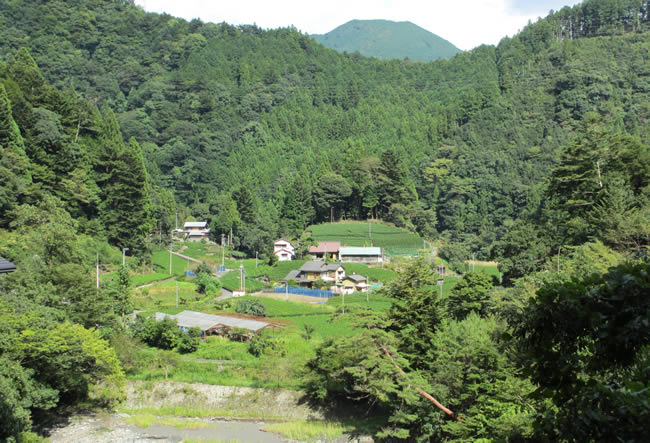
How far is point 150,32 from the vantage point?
4614 inches

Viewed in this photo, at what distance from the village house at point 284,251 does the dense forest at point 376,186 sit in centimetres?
228

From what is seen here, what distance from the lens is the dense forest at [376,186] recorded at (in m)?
14.3

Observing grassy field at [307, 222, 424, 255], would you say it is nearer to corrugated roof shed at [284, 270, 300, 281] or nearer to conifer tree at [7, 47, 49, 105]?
corrugated roof shed at [284, 270, 300, 281]

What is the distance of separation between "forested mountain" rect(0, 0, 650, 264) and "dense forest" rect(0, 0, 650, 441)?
14.4 inches

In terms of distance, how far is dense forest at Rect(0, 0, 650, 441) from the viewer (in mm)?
14281

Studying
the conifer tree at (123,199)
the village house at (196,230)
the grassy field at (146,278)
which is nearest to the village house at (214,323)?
the grassy field at (146,278)

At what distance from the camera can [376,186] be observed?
65.0m

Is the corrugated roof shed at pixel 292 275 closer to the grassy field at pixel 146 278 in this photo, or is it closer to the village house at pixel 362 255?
the village house at pixel 362 255

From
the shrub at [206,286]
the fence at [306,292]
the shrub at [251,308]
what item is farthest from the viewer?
the fence at [306,292]

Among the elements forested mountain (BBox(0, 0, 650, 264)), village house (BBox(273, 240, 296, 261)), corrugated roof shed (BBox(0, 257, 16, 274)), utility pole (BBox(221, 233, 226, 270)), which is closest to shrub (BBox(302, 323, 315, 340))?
corrugated roof shed (BBox(0, 257, 16, 274))

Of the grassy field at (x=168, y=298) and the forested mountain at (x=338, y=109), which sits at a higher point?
the forested mountain at (x=338, y=109)

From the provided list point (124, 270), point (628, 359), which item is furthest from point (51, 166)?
point (628, 359)

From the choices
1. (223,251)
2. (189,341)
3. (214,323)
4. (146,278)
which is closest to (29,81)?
(146,278)

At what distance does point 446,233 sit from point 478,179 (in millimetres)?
9698
